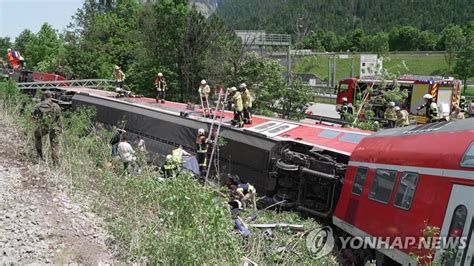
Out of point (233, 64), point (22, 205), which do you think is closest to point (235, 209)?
point (22, 205)

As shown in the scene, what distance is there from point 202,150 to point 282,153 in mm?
2822

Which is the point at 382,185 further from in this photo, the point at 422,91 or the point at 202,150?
the point at 422,91

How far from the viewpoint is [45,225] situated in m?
5.98

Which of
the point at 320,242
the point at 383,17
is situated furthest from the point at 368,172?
the point at 383,17

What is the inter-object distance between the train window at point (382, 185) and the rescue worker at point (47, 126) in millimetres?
6123

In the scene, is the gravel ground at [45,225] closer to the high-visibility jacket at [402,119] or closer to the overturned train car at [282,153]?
the overturned train car at [282,153]

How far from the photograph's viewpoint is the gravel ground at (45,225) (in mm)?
5266

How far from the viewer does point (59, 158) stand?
9.66 metres

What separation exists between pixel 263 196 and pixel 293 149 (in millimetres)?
1410

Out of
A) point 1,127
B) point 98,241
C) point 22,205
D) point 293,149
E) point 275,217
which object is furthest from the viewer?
point 1,127

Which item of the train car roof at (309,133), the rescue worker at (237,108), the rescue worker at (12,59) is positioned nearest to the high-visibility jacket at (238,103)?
the rescue worker at (237,108)

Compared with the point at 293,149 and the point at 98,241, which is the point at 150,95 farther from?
the point at 98,241

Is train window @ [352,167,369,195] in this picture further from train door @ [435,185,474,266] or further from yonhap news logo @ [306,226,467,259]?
train door @ [435,185,474,266]

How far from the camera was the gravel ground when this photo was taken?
17.3 ft
